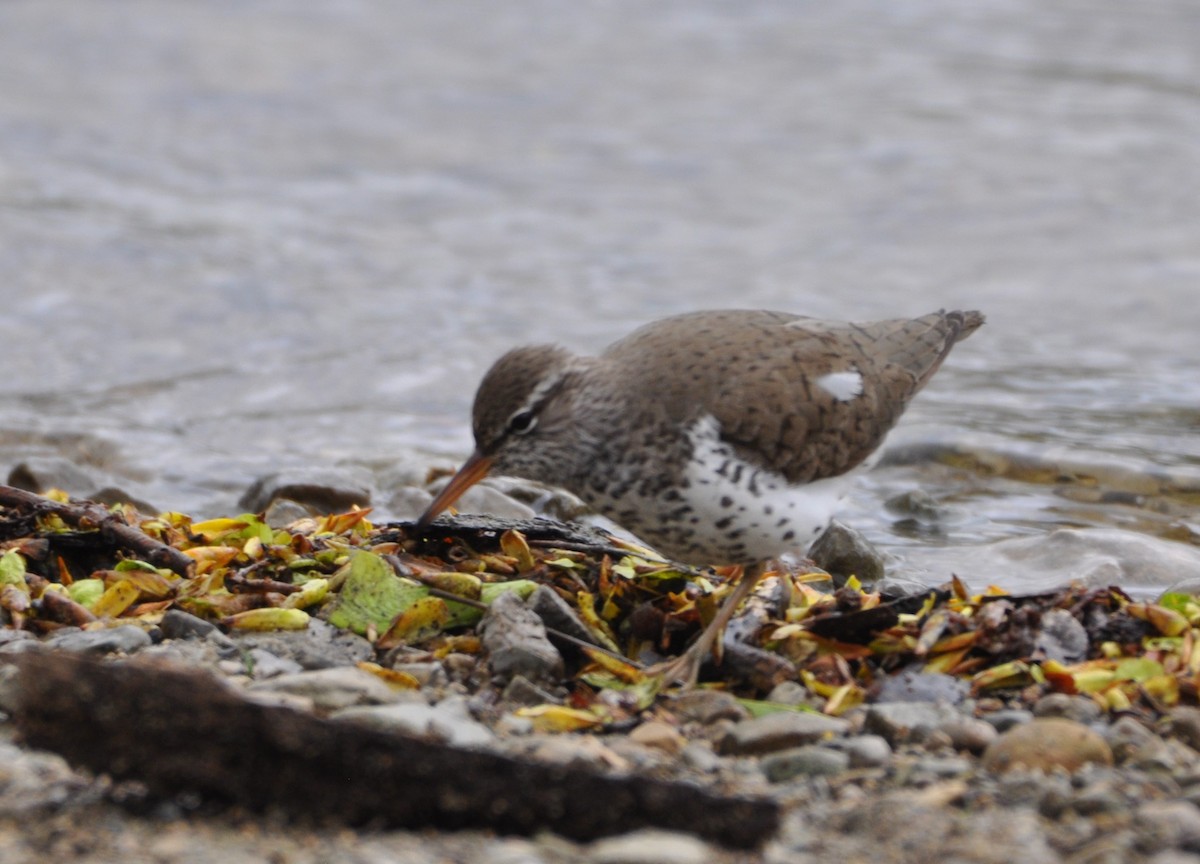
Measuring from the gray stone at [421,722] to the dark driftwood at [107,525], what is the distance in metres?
1.66

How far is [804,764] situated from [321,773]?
147cm

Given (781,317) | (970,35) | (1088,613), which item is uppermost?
(970,35)

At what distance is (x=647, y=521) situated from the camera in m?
5.43

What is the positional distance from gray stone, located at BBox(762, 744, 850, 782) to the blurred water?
4.22 metres

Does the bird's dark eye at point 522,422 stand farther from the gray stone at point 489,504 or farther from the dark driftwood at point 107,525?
the gray stone at point 489,504

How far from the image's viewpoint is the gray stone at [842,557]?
7195 mm

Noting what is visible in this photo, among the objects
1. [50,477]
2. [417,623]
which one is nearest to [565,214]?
[50,477]

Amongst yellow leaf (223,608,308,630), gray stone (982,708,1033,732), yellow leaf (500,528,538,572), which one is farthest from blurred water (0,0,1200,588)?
yellow leaf (223,608,308,630)

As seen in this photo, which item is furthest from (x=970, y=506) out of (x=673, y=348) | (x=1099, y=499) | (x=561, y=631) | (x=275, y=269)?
(x=275, y=269)

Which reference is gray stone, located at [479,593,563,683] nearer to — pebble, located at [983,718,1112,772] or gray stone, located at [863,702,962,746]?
gray stone, located at [863,702,962,746]

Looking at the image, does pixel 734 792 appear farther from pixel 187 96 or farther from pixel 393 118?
pixel 187 96

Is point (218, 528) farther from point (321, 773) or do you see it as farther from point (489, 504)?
point (321, 773)

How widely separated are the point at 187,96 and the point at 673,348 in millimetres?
16403

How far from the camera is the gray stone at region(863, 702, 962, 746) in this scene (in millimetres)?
4617
